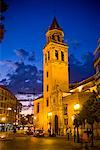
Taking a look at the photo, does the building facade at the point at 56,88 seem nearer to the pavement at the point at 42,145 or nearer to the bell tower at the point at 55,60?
the bell tower at the point at 55,60

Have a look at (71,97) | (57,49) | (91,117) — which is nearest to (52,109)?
(71,97)

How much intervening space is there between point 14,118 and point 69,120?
50691 mm

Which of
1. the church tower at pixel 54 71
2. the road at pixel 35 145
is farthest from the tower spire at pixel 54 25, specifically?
the road at pixel 35 145

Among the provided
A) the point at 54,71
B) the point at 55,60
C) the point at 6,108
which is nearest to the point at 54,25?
the point at 55,60

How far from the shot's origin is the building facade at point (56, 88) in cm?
5790

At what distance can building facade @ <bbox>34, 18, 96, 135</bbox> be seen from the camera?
57.9m

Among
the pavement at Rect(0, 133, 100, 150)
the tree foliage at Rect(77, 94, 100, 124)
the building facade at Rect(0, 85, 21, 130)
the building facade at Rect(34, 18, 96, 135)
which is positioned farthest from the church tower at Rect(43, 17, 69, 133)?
the pavement at Rect(0, 133, 100, 150)

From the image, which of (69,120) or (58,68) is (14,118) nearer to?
(58,68)

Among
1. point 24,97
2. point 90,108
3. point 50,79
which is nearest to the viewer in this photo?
point 90,108

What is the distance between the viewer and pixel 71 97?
5566 centimetres

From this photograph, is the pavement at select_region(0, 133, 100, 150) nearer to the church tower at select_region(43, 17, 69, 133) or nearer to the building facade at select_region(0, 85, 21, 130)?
the church tower at select_region(43, 17, 69, 133)

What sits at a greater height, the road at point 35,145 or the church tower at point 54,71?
the church tower at point 54,71

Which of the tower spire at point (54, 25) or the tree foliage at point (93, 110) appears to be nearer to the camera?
the tree foliage at point (93, 110)

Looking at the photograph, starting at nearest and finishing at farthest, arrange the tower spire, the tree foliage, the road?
the road, the tree foliage, the tower spire
